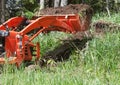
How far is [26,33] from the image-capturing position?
9.11 m

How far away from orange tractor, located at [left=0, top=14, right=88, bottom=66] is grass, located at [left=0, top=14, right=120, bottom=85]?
2.37ft

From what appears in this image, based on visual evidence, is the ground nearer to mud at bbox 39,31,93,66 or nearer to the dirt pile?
mud at bbox 39,31,93,66

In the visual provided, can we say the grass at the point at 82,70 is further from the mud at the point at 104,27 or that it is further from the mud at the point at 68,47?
the mud at the point at 104,27

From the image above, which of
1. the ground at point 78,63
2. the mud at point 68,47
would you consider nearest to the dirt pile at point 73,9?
the ground at point 78,63

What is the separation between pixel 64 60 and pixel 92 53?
966 millimetres

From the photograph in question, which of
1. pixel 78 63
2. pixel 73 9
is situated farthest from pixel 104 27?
pixel 78 63

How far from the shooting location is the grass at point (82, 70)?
18.4ft

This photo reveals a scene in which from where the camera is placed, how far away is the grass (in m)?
5.59

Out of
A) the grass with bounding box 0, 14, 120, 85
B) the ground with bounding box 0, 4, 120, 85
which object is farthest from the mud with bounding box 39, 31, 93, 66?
the grass with bounding box 0, 14, 120, 85

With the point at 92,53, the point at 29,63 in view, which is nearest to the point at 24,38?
the point at 29,63

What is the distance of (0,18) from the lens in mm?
16656

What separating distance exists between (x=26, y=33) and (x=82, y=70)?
6.89 feet

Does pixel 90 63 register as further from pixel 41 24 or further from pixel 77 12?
pixel 77 12

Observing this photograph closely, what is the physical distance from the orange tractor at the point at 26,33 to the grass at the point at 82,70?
0.72m
